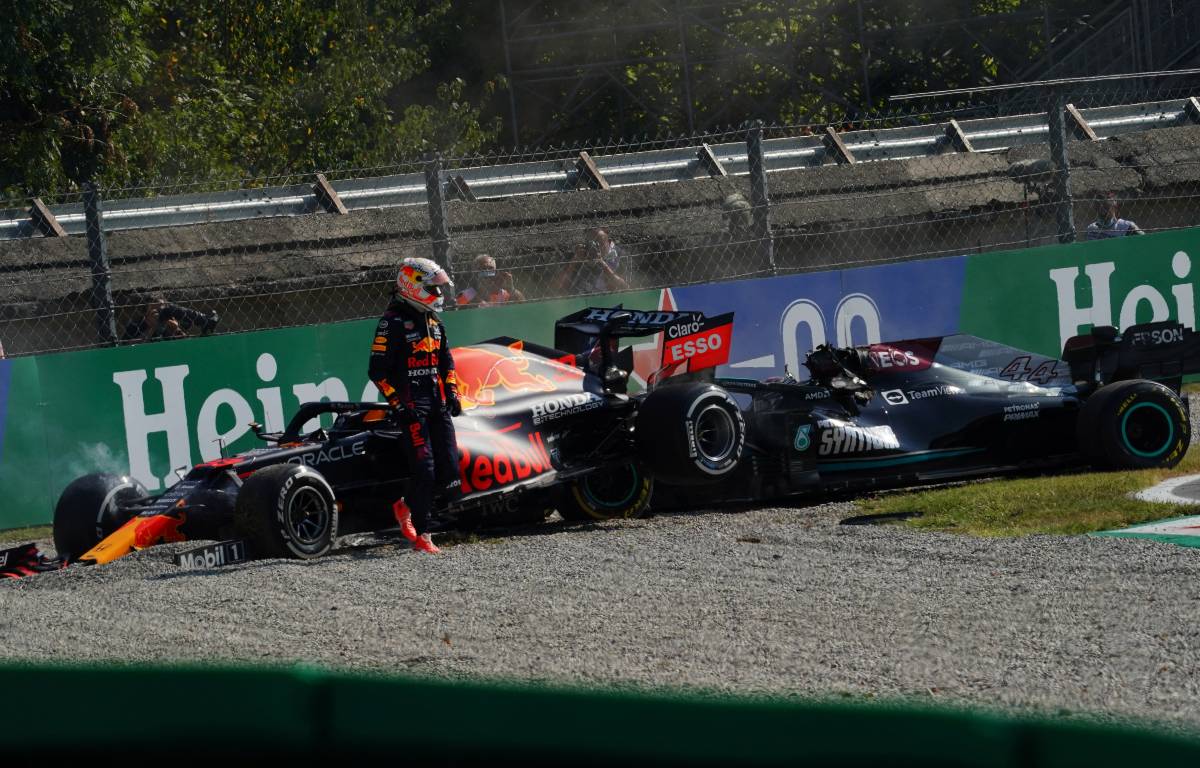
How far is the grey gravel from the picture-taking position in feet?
14.7

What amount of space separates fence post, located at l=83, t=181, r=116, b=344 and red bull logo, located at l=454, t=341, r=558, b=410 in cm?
312

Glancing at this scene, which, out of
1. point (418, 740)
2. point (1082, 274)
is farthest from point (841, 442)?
point (418, 740)

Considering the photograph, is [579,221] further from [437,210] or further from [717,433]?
[717,433]

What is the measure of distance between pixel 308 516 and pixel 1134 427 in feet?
16.8

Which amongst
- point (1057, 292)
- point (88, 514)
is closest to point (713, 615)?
point (88, 514)

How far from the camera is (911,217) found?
1467 cm

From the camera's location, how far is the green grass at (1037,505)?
24.7ft

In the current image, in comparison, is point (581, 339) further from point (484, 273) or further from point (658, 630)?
point (658, 630)

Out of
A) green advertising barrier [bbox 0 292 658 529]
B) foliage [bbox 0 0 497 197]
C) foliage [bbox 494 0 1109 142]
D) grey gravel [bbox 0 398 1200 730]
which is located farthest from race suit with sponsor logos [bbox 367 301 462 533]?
foliage [bbox 494 0 1109 142]

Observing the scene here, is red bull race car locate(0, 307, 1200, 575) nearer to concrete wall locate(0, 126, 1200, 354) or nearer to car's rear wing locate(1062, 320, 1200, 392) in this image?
car's rear wing locate(1062, 320, 1200, 392)

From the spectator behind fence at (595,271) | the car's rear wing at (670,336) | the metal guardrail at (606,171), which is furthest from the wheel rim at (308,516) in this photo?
the spectator behind fence at (595,271)

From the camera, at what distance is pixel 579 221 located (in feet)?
45.8

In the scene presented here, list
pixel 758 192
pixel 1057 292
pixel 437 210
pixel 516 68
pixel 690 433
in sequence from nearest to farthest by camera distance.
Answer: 1. pixel 690 433
2. pixel 437 210
3. pixel 758 192
4. pixel 1057 292
5. pixel 516 68

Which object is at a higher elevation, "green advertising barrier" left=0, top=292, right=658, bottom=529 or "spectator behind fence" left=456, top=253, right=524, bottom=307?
"spectator behind fence" left=456, top=253, right=524, bottom=307
